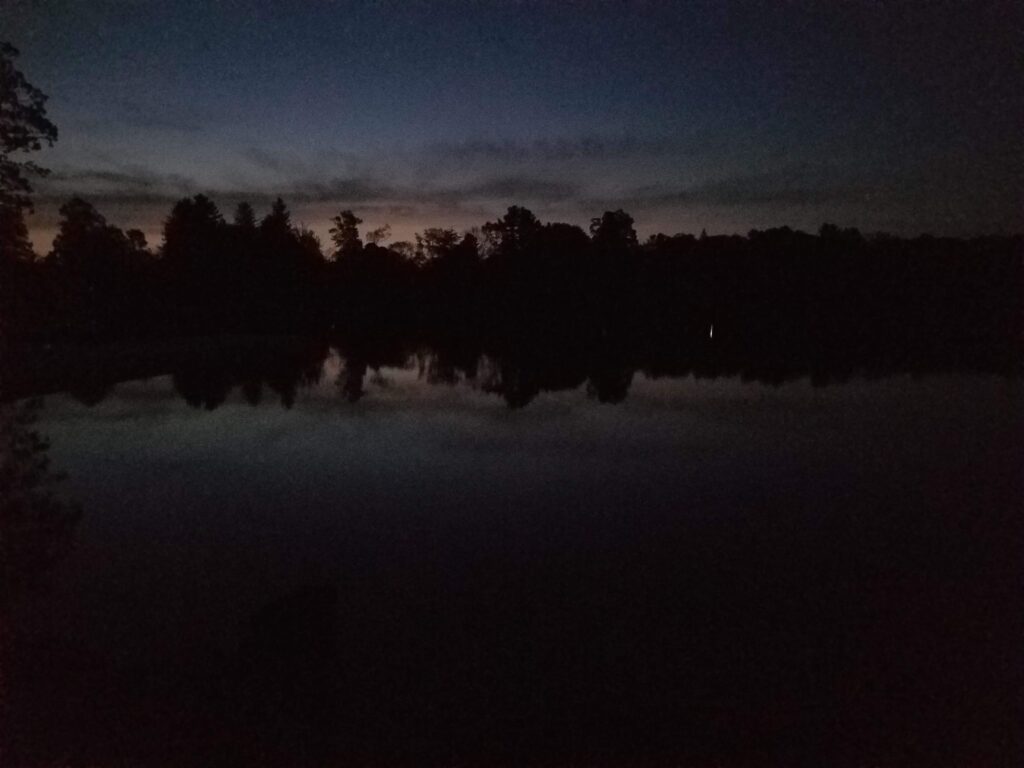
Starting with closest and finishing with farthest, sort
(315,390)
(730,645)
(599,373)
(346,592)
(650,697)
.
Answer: (650,697) → (730,645) → (346,592) → (315,390) → (599,373)

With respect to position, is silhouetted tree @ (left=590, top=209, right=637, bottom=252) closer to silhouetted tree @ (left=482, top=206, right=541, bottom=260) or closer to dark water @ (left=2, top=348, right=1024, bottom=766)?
silhouetted tree @ (left=482, top=206, right=541, bottom=260)

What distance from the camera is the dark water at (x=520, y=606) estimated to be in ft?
15.7

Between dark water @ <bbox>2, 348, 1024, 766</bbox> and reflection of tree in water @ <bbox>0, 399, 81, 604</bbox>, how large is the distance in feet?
0.70

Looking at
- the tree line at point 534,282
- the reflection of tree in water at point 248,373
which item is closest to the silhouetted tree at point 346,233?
the tree line at point 534,282

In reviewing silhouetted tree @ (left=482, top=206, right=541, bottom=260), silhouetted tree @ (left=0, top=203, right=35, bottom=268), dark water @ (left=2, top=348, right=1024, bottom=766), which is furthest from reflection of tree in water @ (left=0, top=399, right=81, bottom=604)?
silhouetted tree @ (left=482, top=206, right=541, bottom=260)

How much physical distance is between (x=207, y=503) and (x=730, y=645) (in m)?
7.43

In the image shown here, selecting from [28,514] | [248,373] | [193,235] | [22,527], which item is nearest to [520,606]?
[22,527]

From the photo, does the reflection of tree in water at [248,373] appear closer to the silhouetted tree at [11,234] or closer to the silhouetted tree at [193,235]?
the silhouetted tree at [11,234]

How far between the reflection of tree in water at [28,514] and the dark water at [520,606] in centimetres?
21

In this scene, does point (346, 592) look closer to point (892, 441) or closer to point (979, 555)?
Answer: point (979, 555)

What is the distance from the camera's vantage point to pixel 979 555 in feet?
28.1

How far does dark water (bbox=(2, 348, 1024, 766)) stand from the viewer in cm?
480

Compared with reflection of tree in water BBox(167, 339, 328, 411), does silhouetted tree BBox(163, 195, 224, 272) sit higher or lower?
higher

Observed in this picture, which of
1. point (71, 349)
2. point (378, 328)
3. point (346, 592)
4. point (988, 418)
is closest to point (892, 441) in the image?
point (988, 418)
